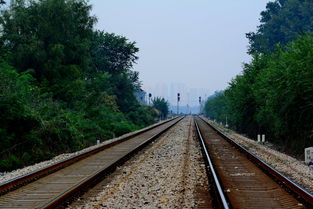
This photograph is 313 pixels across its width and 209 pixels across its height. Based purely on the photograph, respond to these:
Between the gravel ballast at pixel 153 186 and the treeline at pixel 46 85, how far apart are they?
262 inches

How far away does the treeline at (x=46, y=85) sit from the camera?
16.9m

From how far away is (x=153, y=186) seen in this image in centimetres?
902

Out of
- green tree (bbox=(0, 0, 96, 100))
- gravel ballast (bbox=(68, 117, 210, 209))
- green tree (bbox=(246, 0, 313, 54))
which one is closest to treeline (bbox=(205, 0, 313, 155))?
gravel ballast (bbox=(68, 117, 210, 209))

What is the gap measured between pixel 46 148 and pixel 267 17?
249 feet

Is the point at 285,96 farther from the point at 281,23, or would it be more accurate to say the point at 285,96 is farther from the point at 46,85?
the point at 281,23

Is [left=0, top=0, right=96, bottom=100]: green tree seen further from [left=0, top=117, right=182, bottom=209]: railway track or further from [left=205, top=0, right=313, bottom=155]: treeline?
[left=0, top=117, right=182, bottom=209]: railway track

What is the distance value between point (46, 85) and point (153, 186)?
22771 mm

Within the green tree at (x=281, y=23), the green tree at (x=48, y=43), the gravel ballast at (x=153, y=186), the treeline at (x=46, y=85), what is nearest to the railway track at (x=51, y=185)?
the gravel ballast at (x=153, y=186)

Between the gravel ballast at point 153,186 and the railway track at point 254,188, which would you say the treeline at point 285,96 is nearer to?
the railway track at point 254,188

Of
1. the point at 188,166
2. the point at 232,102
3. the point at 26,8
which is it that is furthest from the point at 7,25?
the point at 188,166

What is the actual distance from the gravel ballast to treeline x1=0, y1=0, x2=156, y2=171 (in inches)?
262

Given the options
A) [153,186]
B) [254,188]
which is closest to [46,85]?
[153,186]

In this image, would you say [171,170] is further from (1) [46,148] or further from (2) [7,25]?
(2) [7,25]

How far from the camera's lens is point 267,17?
82125mm
